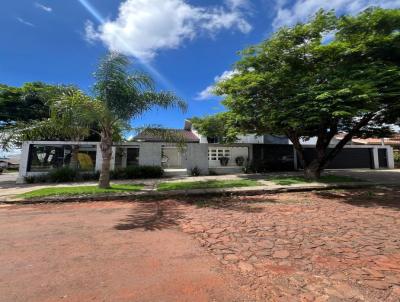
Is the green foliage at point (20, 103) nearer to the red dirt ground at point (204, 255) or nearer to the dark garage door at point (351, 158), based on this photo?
the red dirt ground at point (204, 255)

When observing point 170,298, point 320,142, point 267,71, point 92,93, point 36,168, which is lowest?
point 170,298

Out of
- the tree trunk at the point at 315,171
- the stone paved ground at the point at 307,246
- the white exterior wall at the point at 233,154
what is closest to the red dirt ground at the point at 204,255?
the stone paved ground at the point at 307,246

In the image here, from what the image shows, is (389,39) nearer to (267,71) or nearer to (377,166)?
(267,71)

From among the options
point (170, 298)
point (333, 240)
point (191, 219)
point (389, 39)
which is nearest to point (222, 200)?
point (191, 219)

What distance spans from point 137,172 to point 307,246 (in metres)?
14.2

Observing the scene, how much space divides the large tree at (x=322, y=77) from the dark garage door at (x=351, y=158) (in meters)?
9.97

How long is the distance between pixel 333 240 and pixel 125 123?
31.3ft

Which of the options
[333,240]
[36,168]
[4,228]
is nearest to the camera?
[333,240]

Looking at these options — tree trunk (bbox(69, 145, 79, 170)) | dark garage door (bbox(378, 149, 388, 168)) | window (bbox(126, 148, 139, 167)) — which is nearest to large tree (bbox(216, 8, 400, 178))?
window (bbox(126, 148, 139, 167))

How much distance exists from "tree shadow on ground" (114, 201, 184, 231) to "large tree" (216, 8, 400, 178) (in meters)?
6.03

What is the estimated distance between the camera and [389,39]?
35.0ft

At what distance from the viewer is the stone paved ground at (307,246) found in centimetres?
341

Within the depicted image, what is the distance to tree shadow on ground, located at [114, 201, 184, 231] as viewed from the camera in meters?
6.60

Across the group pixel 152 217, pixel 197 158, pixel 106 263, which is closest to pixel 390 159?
pixel 197 158
